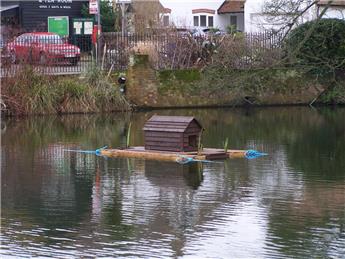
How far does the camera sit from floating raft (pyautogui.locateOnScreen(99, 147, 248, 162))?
64.4ft

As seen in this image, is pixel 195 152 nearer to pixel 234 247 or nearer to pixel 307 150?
pixel 307 150

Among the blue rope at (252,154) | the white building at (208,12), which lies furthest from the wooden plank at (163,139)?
the white building at (208,12)

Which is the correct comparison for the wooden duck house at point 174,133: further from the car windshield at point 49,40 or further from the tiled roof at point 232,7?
the tiled roof at point 232,7

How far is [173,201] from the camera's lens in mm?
14992

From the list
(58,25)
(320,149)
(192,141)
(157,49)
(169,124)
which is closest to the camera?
(169,124)

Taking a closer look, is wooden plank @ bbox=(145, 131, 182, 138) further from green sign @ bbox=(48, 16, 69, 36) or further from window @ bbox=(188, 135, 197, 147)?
green sign @ bbox=(48, 16, 69, 36)

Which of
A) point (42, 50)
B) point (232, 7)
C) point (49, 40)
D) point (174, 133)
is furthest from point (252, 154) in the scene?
point (232, 7)

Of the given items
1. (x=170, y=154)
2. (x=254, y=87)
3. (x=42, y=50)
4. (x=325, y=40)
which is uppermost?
(x=325, y=40)

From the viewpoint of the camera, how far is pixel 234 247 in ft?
38.3

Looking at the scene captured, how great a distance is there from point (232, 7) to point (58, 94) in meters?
25.0

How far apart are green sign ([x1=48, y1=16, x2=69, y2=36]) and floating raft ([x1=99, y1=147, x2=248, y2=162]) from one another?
28.4 metres

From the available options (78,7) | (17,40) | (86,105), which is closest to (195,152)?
(86,105)

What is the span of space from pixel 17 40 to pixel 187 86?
6.98 metres

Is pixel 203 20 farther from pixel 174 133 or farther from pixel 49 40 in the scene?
pixel 174 133
